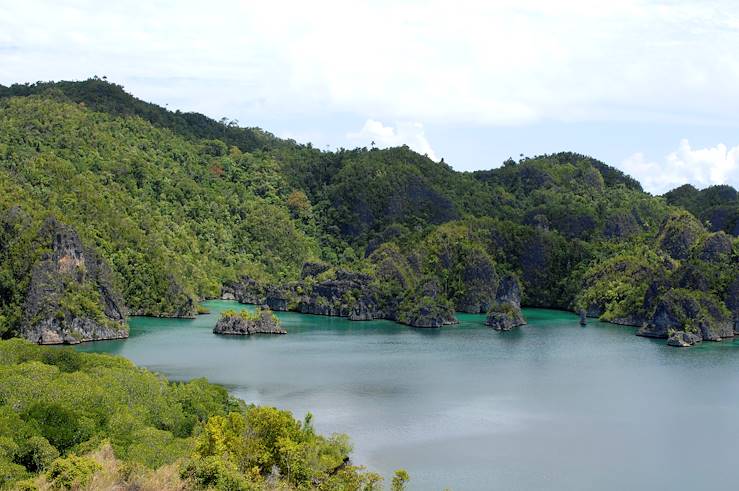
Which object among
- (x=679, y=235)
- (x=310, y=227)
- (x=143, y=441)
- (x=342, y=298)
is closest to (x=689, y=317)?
(x=679, y=235)

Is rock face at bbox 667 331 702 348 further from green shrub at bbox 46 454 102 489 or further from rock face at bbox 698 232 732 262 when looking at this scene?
green shrub at bbox 46 454 102 489

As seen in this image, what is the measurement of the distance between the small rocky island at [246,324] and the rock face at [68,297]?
9.57 metres

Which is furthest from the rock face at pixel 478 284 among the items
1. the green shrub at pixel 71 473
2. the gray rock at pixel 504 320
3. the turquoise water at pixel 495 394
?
the green shrub at pixel 71 473

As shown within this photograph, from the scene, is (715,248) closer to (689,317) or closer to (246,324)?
(689,317)

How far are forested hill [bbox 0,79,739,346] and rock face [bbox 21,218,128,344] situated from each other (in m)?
0.23

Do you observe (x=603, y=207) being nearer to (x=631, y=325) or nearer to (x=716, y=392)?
(x=631, y=325)

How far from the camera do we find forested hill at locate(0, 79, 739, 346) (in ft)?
317

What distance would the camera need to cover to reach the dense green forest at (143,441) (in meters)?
33.7

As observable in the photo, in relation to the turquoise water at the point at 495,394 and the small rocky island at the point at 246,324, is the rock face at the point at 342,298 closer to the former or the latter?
the turquoise water at the point at 495,394

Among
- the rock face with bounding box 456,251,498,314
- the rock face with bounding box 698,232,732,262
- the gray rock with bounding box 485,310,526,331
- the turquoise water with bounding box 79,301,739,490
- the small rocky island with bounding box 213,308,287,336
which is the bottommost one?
the turquoise water with bounding box 79,301,739,490

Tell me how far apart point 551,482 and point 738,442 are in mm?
15085

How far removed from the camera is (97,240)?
105m

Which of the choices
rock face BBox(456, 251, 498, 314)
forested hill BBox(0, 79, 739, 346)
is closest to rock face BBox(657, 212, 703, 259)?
forested hill BBox(0, 79, 739, 346)

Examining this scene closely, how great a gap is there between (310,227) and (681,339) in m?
76.7
